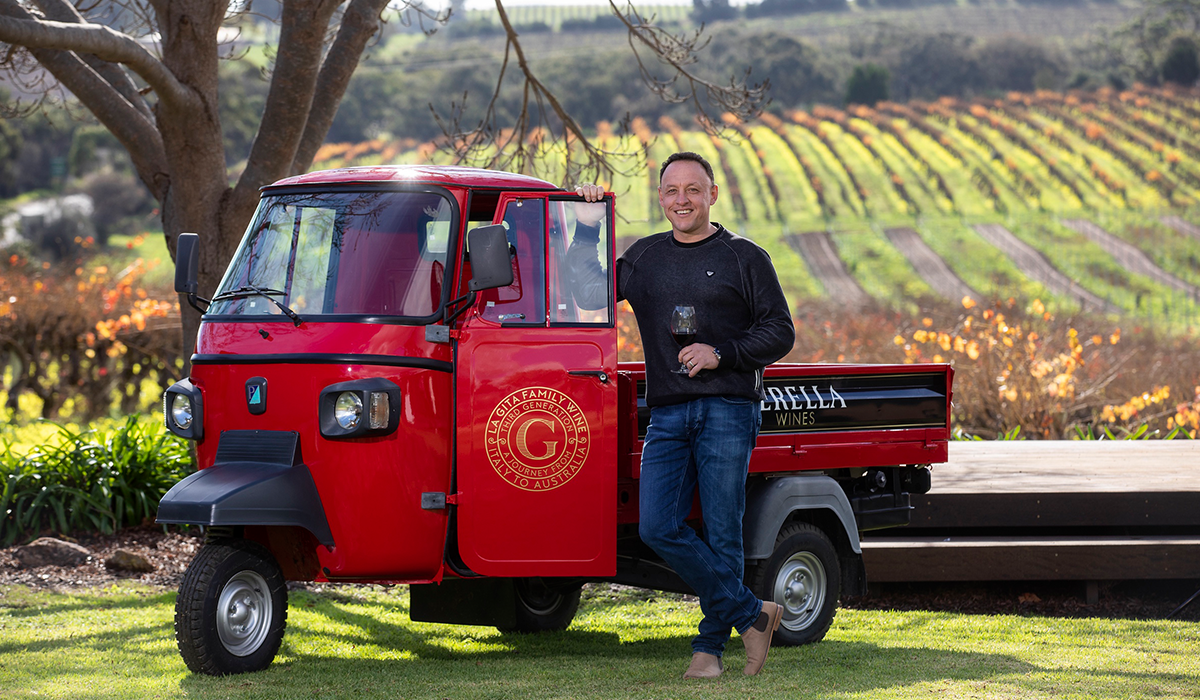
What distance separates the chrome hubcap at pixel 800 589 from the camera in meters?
6.21

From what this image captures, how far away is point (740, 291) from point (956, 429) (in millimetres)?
8350

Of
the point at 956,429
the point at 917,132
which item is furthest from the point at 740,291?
the point at 917,132

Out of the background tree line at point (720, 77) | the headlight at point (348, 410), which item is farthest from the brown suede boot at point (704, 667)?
the background tree line at point (720, 77)

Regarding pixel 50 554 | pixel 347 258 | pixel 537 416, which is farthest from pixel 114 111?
pixel 537 416

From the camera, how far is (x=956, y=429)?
42.1 ft

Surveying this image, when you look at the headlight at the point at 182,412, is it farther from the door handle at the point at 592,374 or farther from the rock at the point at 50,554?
the rock at the point at 50,554

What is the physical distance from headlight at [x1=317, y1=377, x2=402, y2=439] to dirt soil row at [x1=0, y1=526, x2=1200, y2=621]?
3.66 metres

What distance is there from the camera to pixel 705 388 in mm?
5125

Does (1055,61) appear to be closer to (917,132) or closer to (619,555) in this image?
(917,132)

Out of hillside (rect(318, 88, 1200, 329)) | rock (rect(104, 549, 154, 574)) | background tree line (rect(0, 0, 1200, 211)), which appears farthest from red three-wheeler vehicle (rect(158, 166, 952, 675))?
background tree line (rect(0, 0, 1200, 211))

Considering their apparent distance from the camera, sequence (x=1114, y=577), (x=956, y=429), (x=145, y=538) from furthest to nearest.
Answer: (x=956, y=429) → (x=145, y=538) → (x=1114, y=577)

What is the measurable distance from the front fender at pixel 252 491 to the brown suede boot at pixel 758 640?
1.89 meters

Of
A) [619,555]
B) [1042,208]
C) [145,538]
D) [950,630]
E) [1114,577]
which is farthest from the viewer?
[1042,208]

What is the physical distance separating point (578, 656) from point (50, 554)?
4275 millimetres
